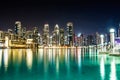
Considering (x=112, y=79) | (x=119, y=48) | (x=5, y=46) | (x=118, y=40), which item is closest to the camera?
(x=112, y=79)

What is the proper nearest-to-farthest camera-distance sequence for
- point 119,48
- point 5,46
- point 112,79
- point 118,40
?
point 112,79 → point 119,48 → point 118,40 → point 5,46

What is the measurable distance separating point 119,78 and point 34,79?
7048mm

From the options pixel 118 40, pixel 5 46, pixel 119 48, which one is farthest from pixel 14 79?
pixel 5 46

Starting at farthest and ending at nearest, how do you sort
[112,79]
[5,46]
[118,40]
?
[5,46], [118,40], [112,79]

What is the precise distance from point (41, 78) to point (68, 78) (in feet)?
7.65

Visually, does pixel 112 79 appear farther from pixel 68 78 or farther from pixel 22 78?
pixel 22 78

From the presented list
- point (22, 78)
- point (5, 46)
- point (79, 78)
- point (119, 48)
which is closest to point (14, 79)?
point (22, 78)

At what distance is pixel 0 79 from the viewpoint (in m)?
24.6

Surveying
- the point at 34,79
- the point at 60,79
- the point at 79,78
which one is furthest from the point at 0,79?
the point at 79,78

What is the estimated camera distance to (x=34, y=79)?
80.0ft

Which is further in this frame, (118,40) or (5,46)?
(5,46)

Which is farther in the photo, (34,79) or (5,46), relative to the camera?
(5,46)

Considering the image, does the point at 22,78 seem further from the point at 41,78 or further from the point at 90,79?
the point at 90,79


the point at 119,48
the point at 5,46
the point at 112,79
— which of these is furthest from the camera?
the point at 5,46
